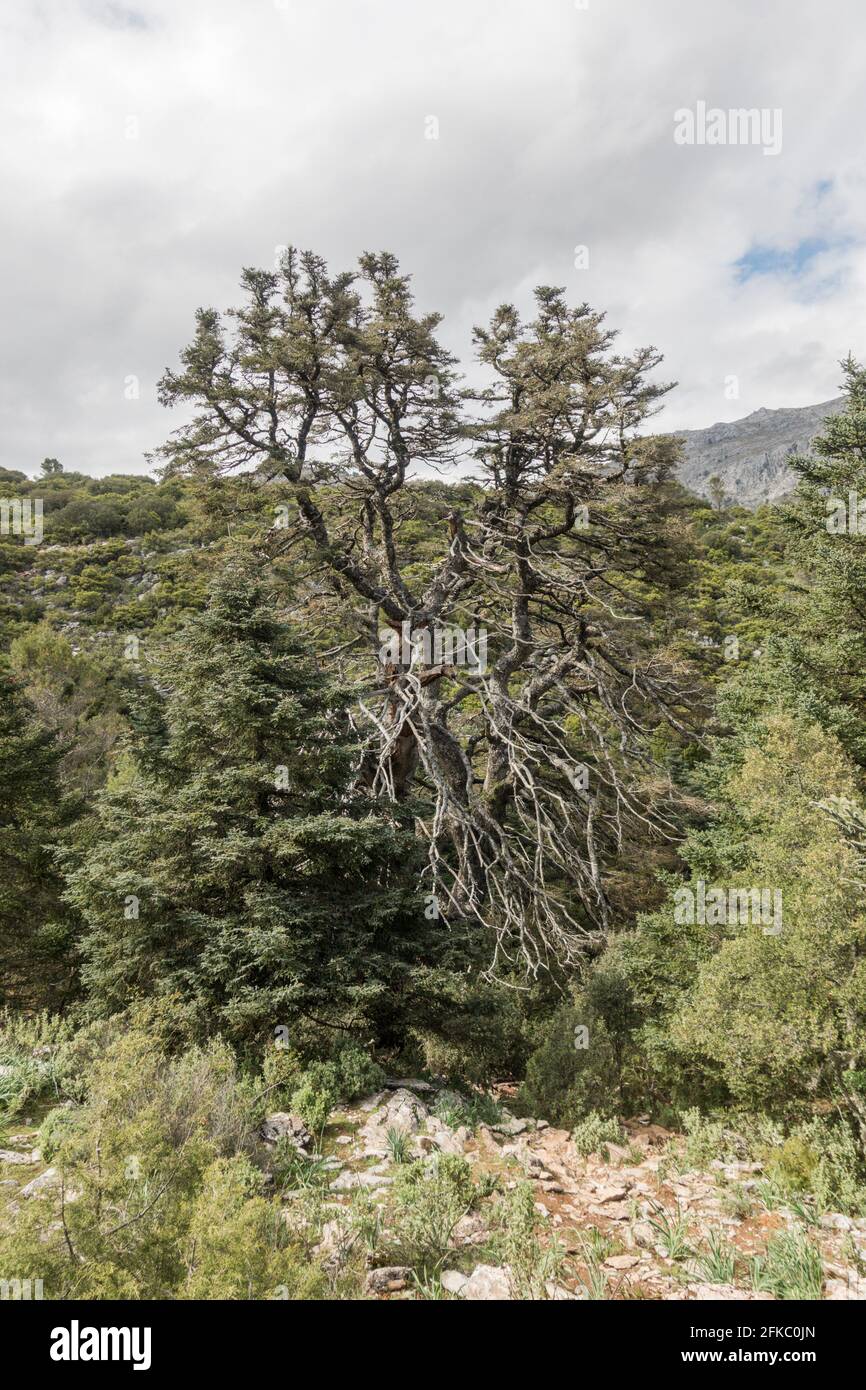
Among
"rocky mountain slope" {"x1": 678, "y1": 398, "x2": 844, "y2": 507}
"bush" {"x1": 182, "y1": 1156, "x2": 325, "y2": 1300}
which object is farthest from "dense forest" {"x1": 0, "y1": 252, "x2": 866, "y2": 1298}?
"rocky mountain slope" {"x1": 678, "y1": 398, "x2": 844, "y2": 507}

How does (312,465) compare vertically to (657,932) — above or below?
above

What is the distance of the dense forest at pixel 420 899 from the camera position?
12.6 feet

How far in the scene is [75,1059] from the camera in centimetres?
577

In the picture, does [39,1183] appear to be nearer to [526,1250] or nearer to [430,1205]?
[430,1205]

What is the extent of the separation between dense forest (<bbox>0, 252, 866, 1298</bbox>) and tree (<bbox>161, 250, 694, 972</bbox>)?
0.09 m

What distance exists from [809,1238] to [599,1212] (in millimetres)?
1427

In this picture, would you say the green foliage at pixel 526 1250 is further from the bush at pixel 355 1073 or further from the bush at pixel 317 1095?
the bush at pixel 355 1073

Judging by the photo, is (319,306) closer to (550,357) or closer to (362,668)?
(550,357)

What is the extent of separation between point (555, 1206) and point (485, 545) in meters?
10.3

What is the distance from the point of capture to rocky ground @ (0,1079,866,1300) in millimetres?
3646

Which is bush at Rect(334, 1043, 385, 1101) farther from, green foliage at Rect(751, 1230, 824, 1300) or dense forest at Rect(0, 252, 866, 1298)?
green foliage at Rect(751, 1230, 824, 1300)
